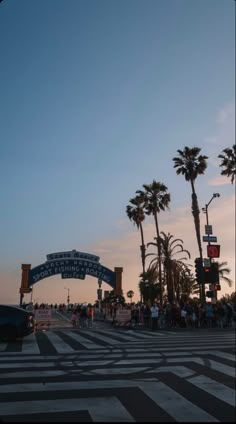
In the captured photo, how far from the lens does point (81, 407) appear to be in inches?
225

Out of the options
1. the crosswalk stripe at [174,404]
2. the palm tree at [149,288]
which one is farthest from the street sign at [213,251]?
the palm tree at [149,288]

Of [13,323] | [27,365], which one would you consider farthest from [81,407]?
[13,323]

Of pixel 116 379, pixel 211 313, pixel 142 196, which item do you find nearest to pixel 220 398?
pixel 116 379

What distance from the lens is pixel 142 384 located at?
729 cm

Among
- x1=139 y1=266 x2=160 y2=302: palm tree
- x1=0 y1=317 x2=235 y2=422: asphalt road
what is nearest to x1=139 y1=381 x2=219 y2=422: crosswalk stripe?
x1=0 y1=317 x2=235 y2=422: asphalt road

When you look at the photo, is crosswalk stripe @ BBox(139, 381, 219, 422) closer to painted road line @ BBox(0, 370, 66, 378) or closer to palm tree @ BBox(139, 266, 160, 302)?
painted road line @ BBox(0, 370, 66, 378)

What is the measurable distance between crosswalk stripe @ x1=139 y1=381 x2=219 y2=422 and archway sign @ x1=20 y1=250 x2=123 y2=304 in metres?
26.5

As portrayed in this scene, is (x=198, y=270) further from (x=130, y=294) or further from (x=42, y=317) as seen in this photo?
(x=130, y=294)

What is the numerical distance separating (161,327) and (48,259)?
41.1 ft

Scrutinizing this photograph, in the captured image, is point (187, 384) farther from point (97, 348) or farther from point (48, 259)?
point (48, 259)

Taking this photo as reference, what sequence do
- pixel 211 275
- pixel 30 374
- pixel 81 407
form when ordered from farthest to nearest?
pixel 211 275 < pixel 30 374 < pixel 81 407

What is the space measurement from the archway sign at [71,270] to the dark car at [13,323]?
56.7 feet

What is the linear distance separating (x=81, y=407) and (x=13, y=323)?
1024 centimetres

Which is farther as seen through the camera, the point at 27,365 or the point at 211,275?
the point at 211,275
